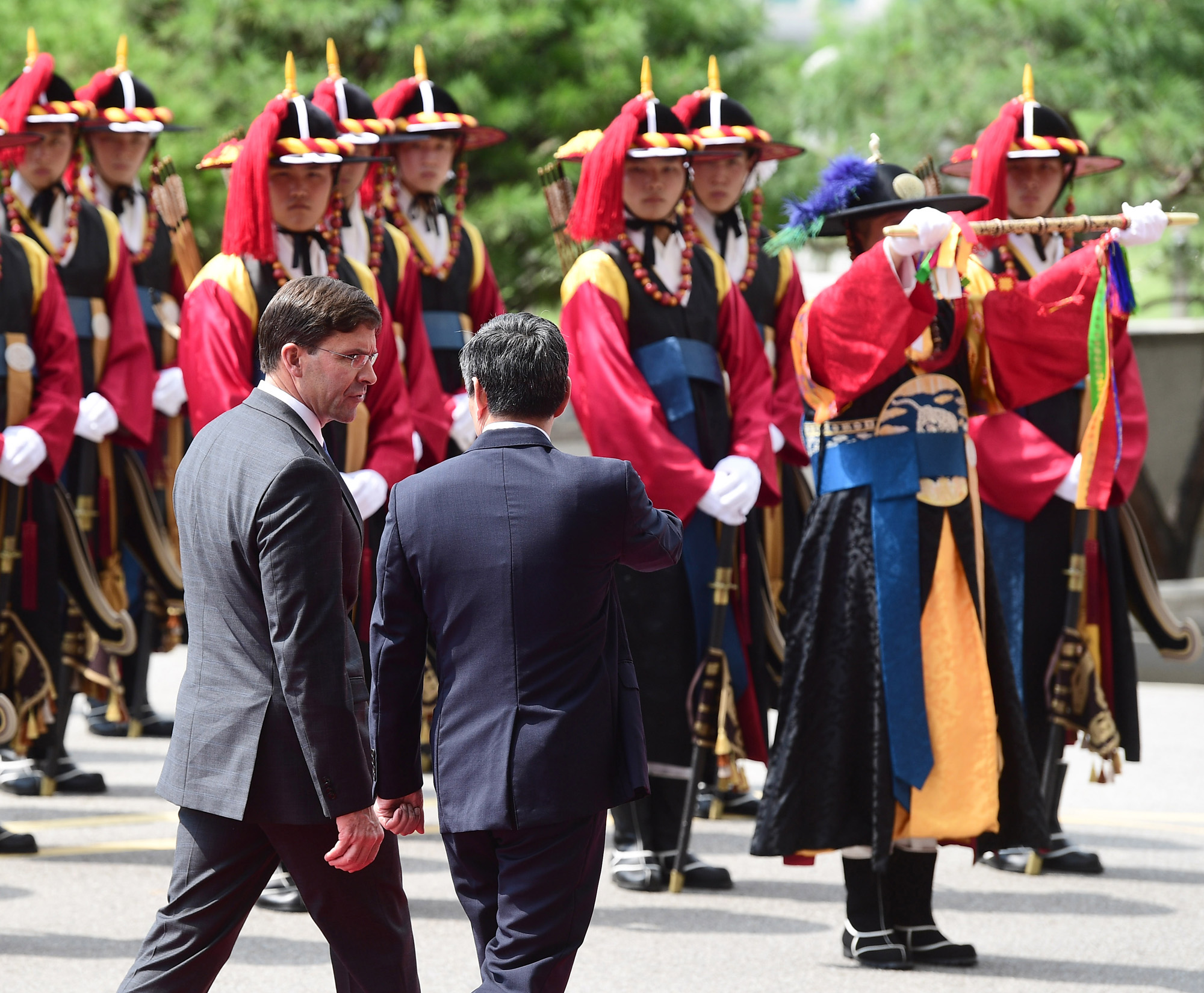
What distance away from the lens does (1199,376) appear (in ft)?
35.3

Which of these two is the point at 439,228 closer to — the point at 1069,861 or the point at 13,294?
the point at 13,294

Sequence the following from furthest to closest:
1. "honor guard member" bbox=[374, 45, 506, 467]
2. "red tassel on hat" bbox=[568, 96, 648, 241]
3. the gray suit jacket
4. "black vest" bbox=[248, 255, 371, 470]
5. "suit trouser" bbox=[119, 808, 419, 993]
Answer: "honor guard member" bbox=[374, 45, 506, 467]
"red tassel on hat" bbox=[568, 96, 648, 241]
"black vest" bbox=[248, 255, 371, 470]
"suit trouser" bbox=[119, 808, 419, 993]
the gray suit jacket

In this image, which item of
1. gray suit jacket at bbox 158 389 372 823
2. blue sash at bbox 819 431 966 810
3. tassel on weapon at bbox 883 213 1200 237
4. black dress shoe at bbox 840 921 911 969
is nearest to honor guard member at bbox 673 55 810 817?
blue sash at bbox 819 431 966 810

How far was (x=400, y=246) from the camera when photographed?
5.34 meters

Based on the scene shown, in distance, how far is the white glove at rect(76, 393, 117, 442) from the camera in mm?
5664

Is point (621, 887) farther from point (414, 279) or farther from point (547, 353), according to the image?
point (547, 353)

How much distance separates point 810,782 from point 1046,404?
1584 millimetres

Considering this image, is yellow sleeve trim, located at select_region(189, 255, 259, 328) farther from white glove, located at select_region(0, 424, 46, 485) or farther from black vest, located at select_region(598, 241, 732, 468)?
black vest, located at select_region(598, 241, 732, 468)

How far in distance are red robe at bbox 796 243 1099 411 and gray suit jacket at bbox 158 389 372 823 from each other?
1466mm

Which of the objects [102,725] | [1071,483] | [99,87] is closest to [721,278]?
[1071,483]

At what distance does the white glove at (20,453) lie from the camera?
4844mm

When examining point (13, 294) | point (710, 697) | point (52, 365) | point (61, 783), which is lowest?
point (61, 783)

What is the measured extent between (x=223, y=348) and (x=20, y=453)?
789mm

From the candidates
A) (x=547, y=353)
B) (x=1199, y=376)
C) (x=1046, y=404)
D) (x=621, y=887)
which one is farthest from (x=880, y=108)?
(x=547, y=353)
